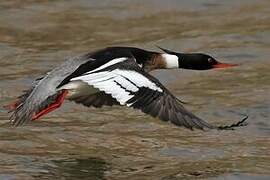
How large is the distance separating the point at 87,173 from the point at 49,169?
26cm

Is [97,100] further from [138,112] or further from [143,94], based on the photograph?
[143,94]

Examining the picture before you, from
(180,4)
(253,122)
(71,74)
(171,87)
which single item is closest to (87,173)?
(71,74)

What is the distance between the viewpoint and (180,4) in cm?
1191

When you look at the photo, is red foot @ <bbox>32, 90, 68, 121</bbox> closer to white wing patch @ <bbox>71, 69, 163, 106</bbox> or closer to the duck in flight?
the duck in flight

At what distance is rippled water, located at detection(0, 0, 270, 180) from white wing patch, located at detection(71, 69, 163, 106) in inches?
24.5

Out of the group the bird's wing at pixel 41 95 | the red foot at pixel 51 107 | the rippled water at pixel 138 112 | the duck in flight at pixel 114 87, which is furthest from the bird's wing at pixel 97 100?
the red foot at pixel 51 107

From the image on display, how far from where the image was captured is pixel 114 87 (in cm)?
687

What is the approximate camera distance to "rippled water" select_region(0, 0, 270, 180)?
291 inches

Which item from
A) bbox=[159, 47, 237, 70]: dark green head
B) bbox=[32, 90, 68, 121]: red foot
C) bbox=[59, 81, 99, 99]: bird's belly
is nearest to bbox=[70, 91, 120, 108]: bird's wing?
bbox=[59, 81, 99, 99]: bird's belly

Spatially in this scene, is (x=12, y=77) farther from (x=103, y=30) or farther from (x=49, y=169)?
(x=49, y=169)

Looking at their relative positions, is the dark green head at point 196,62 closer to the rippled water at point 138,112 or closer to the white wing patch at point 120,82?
the rippled water at point 138,112

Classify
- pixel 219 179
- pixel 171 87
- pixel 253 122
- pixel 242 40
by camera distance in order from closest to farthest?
pixel 219 179 → pixel 253 122 → pixel 171 87 → pixel 242 40

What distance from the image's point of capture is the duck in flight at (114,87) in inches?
264

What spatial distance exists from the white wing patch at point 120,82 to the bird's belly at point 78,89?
220mm
